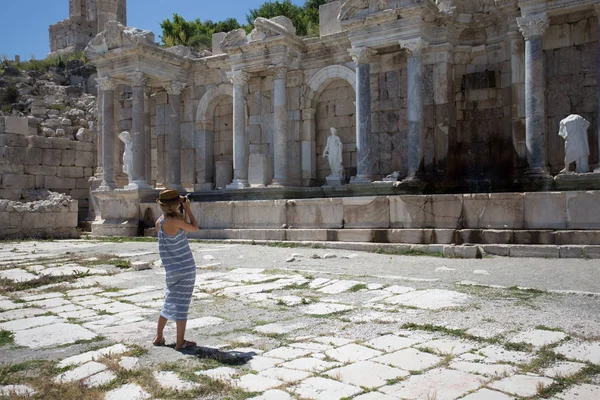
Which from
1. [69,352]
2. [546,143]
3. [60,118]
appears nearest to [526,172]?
[546,143]

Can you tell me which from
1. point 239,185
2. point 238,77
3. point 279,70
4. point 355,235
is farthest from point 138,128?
point 355,235

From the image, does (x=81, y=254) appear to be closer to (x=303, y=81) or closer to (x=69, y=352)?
(x=69, y=352)

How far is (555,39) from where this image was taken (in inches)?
563

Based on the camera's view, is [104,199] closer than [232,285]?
No

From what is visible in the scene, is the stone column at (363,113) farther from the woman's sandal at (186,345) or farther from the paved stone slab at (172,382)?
the paved stone slab at (172,382)

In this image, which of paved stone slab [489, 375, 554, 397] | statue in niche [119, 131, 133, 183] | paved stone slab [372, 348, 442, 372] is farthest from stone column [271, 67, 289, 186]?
paved stone slab [489, 375, 554, 397]

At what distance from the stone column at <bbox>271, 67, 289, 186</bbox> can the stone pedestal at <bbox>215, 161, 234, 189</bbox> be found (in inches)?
121

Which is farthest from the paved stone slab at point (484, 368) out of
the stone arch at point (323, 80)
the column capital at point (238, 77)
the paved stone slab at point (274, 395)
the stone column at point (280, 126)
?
the column capital at point (238, 77)

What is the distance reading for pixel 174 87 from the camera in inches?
800

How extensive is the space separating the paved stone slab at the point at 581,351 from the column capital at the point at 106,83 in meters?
18.0

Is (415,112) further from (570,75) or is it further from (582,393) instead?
(582,393)

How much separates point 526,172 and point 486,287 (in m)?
7.72

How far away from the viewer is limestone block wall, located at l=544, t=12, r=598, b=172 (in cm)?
1386

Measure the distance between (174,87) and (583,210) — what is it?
14717mm
